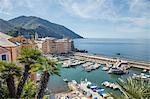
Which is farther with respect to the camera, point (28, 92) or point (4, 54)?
point (4, 54)

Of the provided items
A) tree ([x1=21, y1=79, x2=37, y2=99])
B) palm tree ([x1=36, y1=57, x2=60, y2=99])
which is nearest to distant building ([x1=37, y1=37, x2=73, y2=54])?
tree ([x1=21, y1=79, x2=37, y2=99])

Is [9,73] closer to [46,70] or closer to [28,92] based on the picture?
[46,70]

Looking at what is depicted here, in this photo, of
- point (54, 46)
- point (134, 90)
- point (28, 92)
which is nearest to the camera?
point (134, 90)

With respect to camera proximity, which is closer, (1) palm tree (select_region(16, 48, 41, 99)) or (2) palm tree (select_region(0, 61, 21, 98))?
(2) palm tree (select_region(0, 61, 21, 98))

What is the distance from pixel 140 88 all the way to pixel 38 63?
10.7 ft

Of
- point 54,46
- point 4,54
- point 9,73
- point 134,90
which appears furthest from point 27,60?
point 54,46

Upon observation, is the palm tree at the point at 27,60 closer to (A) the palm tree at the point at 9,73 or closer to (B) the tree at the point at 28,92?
(A) the palm tree at the point at 9,73

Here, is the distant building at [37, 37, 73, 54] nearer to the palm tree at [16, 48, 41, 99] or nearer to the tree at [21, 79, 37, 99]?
the tree at [21, 79, 37, 99]

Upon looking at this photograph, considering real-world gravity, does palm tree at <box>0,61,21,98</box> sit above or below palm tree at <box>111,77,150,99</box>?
below

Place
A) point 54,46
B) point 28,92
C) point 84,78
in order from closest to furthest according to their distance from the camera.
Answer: point 28,92 → point 84,78 → point 54,46

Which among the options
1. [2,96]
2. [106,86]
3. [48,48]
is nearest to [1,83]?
[2,96]

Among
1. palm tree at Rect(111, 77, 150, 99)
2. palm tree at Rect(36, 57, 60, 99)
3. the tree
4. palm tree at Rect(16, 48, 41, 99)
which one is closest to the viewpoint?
palm tree at Rect(111, 77, 150, 99)

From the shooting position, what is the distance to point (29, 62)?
6043mm

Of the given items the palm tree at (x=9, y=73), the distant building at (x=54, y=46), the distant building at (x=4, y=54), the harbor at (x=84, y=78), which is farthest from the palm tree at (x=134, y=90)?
the distant building at (x=54, y=46)
